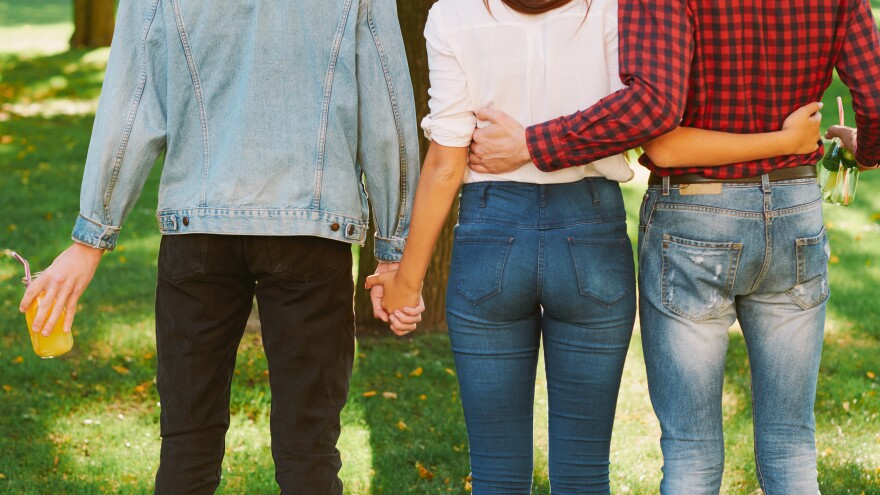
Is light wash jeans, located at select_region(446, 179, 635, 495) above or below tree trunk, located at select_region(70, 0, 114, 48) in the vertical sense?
above

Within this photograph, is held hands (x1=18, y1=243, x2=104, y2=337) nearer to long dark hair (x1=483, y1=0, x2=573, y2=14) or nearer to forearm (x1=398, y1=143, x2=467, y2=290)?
forearm (x1=398, y1=143, x2=467, y2=290)

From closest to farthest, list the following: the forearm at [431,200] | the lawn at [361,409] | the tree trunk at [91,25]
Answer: the forearm at [431,200]
the lawn at [361,409]
the tree trunk at [91,25]

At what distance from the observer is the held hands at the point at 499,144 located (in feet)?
8.06

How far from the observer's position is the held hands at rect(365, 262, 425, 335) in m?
2.83

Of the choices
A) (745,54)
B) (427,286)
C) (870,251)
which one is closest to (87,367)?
(427,286)

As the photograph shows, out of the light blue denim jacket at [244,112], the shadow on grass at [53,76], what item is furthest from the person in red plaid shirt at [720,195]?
the shadow on grass at [53,76]

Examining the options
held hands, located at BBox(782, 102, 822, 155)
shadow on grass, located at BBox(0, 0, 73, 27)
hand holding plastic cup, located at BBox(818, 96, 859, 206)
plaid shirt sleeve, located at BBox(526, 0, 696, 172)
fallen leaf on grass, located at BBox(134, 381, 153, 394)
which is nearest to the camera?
plaid shirt sleeve, located at BBox(526, 0, 696, 172)

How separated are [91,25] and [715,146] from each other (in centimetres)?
1718

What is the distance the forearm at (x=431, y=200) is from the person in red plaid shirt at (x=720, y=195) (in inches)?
2.4

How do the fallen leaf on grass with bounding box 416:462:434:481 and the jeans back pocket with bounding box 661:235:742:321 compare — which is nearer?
the jeans back pocket with bounding box 661:235:742:321

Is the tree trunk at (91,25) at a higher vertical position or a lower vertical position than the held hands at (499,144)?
lower

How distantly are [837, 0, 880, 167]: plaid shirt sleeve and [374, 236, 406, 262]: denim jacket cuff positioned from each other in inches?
46.6

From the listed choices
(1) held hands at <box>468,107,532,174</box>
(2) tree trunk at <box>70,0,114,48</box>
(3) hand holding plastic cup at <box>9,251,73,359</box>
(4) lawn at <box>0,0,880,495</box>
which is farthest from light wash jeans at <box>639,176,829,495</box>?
(2) tree trunk at <box>70,0,114,48</box>

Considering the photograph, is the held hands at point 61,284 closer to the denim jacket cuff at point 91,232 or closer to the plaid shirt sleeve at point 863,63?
the denim jacket cuff at point 91,232
